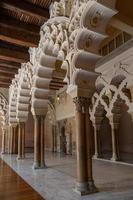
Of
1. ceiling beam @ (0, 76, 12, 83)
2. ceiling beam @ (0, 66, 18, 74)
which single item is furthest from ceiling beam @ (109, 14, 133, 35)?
ceiling beam @ (0, 76, 12, 83)

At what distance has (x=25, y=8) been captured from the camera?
522 cm

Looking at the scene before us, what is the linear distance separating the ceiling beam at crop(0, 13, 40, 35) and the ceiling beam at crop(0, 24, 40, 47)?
0.12 m

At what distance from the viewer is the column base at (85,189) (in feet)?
12.6

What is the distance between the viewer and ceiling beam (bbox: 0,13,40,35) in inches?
233

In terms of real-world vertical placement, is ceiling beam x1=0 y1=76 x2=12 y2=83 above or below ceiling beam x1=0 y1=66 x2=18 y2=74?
below

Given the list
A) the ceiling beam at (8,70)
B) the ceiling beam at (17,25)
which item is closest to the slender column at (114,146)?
the ceiling beam at (17,25)

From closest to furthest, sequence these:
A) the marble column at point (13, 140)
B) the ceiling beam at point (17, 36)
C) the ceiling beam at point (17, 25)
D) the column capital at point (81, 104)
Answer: the column capital at point (81, 104) → the ceiling beam at point (17, 25) → the ceiling beam at point (17, 36) → the marble column at point (13, 140)

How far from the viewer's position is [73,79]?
14.3ft

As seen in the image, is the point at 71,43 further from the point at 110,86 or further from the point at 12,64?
the point at 12,64

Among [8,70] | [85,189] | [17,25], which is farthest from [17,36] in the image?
[85,189]

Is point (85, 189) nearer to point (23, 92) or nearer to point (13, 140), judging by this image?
point (23, 92)

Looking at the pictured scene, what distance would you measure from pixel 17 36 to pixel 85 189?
4736 millimetres

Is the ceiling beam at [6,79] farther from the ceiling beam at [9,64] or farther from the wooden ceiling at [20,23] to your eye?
the wooden ceiling at [20,23]

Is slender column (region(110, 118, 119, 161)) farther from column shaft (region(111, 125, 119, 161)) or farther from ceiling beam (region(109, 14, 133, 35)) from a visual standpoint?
ceiling beam (region(109, 14, 133, 35))
